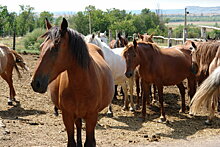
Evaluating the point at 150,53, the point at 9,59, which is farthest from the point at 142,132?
the point at 9,59

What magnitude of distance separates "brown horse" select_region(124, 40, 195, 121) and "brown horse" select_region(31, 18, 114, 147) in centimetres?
Answer: 239

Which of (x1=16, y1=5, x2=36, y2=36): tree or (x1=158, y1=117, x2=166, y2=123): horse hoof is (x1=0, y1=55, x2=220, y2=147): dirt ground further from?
(x1=16, y1=5, x2=36, y2=36): tree

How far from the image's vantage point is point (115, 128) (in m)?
6.84

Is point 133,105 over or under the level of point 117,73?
under

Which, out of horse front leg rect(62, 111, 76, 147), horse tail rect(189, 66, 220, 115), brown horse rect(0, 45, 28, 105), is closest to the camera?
horse tail rect(189, 66, 220, 115)

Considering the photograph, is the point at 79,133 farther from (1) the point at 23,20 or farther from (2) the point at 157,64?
(1) the point at 23,20

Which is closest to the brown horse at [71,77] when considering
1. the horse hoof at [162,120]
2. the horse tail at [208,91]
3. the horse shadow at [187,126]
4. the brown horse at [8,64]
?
the horse tail at [208,91]

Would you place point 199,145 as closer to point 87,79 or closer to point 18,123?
point 87,79

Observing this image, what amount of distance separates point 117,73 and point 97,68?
3.79m

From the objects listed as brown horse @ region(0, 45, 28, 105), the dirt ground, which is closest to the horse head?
the dirt ground

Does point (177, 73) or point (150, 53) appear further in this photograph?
point (177, 73)

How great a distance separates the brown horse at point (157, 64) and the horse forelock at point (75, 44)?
10.3 feet

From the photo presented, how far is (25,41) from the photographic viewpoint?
26312mm

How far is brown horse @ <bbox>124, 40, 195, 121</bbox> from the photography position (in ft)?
23.4
